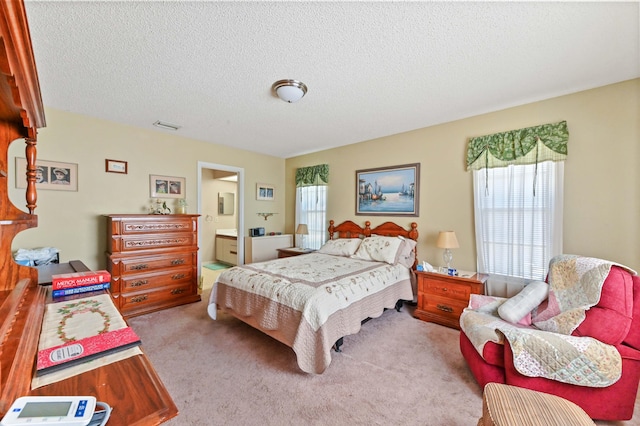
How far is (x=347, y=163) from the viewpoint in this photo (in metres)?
4.53

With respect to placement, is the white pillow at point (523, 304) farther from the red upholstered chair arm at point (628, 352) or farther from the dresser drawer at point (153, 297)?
the dresser drawer at point (153, 297)

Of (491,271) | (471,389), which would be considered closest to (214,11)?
(471,389)

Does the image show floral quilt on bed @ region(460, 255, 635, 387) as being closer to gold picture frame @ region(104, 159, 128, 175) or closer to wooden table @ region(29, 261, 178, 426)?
wooden table @ region(29, 261, 178, 426)

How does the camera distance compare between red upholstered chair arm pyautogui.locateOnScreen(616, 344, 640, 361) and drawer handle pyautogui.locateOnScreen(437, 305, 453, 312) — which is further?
drawer handle pyautogui.locateOnScreen(437, 305, 453, 312)

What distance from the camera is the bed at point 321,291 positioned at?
210 cm

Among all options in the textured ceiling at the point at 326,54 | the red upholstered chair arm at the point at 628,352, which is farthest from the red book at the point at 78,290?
the red upholstered chair arm at the point at 628,352

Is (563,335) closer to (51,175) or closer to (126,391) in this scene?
(126,391)

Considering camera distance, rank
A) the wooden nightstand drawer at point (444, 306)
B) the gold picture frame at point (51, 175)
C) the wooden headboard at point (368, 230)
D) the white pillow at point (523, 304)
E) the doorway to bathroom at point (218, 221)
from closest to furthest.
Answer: the white pillow at point (523, 304) → the gold picture frame at point (51, 175) → the wooden nightstand drawer at point (444, 306) → the wooden headboard at point (368, 230) → the doorway to bathroom at point (218, 221)

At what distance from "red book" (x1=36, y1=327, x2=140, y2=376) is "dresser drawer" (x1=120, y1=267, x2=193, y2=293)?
2700 mm

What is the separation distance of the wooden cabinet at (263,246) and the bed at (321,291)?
4.66 ft

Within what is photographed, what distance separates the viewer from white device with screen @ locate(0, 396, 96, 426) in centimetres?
55

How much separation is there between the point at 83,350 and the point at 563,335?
8.33ft

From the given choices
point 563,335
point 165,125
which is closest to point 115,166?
point 165,125

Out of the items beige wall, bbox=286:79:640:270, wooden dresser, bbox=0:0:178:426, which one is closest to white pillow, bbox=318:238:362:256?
beige wall, bbox=286:79:640:270
